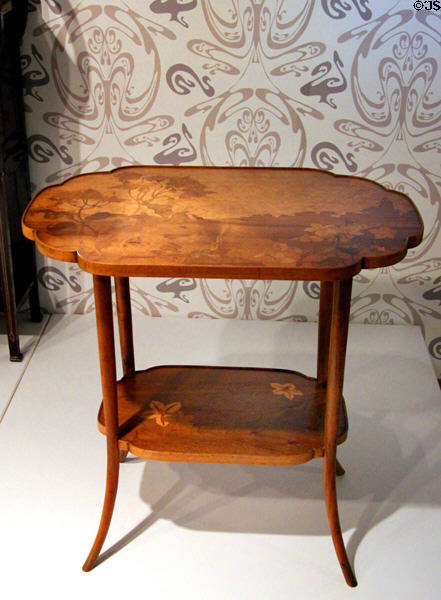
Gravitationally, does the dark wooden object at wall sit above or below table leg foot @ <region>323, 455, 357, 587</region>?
above

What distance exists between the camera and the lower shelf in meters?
1.68

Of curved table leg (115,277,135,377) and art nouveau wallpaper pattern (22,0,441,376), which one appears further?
art nouveau wallpaper pattern (22,0,441,376)

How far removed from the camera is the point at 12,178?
2.43 meters

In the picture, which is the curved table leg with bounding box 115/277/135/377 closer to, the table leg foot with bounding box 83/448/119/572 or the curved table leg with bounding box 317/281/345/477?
the table leg foot with bounding box 83/448/119/572

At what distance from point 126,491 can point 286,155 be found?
3.96 feet

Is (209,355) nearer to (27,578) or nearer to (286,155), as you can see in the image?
(286,155)

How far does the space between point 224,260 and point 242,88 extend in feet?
3.76

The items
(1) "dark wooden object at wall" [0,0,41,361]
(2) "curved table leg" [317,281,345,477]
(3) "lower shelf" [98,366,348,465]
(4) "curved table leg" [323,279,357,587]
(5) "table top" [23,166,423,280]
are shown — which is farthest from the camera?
(1) "dark wooden object at wall" [0,0,41,361]

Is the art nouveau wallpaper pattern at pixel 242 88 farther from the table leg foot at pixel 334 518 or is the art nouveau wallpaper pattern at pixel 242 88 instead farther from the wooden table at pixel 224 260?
the table leg foot at pixel 334 518

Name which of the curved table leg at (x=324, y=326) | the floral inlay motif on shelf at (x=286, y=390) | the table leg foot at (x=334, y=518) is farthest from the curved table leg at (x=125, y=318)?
the table leg foot at (x=334, y=518)

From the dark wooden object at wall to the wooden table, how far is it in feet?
1.92

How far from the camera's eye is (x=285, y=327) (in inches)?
108

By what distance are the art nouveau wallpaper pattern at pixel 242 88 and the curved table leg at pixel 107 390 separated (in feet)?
3.59

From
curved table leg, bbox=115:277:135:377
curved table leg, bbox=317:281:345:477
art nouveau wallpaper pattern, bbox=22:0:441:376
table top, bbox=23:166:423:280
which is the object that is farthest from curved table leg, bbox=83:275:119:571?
art nouveau wallpaper pattern, bbox=22:0:441:376
